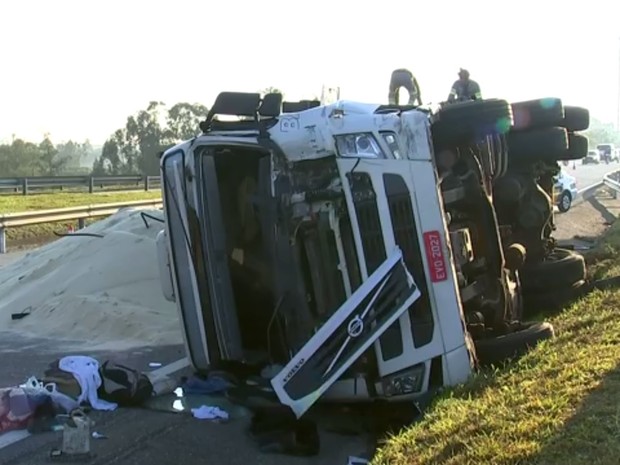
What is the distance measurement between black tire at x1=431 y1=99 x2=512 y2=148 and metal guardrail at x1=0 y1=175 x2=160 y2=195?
2246 centimetres

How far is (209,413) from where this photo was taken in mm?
5285

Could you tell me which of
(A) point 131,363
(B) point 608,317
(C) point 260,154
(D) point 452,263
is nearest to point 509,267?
(B) point 608,317

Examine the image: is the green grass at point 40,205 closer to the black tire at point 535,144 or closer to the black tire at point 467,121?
the black tire at point 535,144

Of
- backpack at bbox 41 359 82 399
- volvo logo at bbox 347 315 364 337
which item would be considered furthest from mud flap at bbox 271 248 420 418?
backpack at bbox 41 359 82 399

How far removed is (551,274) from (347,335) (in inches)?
120

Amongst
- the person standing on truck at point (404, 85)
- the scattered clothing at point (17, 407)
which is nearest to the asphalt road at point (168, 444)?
the scattered clothing at point (17, 407)

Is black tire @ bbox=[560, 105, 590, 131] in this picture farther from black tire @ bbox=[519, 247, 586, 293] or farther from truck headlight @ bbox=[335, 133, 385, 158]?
truck headlight @ bbox=[335, 133, 385, 158]

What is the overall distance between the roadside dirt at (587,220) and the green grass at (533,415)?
920 centimetres

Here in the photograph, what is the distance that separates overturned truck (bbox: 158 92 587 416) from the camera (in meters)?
4.88

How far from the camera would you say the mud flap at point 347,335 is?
4.80 m

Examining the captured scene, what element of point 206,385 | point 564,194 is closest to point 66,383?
point 206,385

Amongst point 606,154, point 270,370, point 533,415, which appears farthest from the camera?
point 606,154

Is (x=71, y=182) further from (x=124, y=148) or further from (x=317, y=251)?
(x=317, y=251)

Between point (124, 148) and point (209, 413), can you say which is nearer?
point (209, 413)
